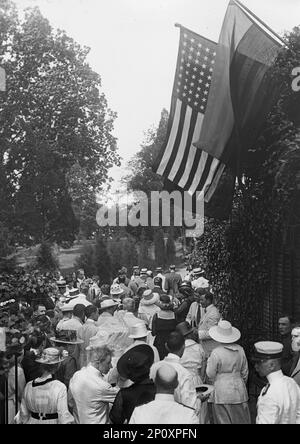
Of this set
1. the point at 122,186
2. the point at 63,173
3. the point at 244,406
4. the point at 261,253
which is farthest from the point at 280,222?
the point at 122,186

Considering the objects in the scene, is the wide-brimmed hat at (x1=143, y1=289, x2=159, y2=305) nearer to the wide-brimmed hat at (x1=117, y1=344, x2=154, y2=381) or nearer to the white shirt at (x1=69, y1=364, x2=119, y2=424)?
the white shirt at (x1=69, y1=364, x2=119, y2=424)

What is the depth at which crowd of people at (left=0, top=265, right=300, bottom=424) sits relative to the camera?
527 centimetres

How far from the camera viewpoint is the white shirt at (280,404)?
5207mm

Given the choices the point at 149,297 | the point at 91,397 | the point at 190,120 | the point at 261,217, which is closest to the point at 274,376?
the point at 91,397

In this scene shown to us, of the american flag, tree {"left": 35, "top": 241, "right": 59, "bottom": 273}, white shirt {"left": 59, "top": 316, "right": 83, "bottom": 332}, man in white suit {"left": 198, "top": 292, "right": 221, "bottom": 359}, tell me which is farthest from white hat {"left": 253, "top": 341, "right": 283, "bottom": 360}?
tree {"left": 35, "top": 241, "right": 59, "bottom": 273}

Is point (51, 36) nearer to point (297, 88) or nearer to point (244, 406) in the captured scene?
point (297, 88)

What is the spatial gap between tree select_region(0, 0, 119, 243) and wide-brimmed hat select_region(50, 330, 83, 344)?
2334 centimetres

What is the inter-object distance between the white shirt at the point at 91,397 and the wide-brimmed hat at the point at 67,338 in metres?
2.28

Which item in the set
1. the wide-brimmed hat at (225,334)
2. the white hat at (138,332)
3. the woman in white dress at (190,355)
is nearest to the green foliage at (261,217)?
the wide-brimmed hat at (225,334)

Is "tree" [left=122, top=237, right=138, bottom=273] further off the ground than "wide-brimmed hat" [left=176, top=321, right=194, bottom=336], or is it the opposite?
"wide-brimmed hat" [left=176, top=321, right=194, bottom=336]

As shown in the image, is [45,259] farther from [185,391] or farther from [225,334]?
[185,391]

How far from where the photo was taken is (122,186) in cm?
5109

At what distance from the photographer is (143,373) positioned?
5.58 meters

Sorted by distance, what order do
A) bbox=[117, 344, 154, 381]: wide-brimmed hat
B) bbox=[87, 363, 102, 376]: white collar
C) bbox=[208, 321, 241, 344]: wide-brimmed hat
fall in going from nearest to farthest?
bbox=[117, 344, 154, 381]: wide-brimmed hat < bbox=[87, 363, 102, 376]: white collar < bbox=[208, 321, 241, 344]: wide-brimmed hat
